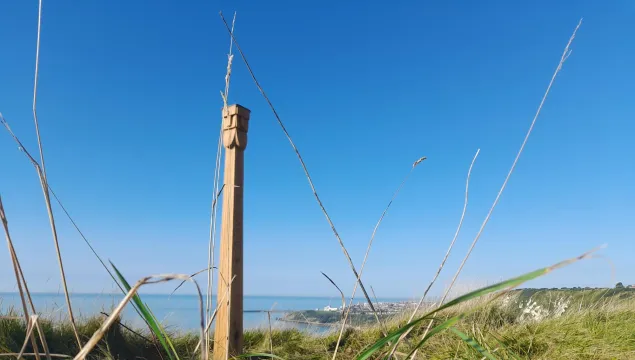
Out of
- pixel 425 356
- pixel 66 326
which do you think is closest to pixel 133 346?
pixel 66 326

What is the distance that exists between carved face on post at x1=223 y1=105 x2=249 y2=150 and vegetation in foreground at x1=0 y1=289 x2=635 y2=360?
3.87 ft

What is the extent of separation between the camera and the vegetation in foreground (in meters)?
2.17

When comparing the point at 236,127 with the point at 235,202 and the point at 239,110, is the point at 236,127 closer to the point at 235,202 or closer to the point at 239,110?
the point at 239,110

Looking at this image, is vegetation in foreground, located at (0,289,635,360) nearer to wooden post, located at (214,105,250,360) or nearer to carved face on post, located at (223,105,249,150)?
wooden post, located at (214,105,250,360)

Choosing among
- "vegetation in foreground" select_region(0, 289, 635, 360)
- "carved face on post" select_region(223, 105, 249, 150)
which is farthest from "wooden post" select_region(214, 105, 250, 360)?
"vegetation in foreground" select_region(0, 289, 635, 360)

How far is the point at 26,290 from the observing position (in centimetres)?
57

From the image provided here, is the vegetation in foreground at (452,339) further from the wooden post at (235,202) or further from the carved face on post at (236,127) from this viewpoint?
the carved face on post at (236,127)

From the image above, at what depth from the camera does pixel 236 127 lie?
271cm

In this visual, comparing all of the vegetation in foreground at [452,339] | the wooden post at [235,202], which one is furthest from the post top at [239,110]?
the vegetation in foreground at [452,339]

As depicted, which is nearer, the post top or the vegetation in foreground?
the vegetation in foreground

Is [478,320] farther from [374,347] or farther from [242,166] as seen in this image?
[374,347]

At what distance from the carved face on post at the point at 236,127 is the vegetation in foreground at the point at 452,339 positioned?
1.18 metres

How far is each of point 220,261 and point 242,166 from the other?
22.3 inches

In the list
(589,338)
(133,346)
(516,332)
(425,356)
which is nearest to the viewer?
(425,356)
